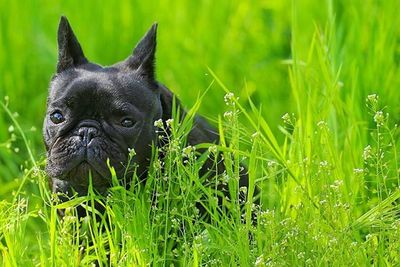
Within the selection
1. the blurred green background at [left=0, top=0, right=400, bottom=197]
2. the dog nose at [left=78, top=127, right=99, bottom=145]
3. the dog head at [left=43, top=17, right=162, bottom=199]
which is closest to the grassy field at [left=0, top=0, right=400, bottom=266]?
the blurred green background at [left=0, top=0, right=400, bottom=197]

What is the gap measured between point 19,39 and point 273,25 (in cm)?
154

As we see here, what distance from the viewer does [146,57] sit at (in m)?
4.91

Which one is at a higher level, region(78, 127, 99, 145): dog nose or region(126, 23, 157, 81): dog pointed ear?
region(126, 23, 157, 81): dog pointed ear

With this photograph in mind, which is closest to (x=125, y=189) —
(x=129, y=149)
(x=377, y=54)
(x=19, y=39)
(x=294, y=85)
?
(x=129, y=149)

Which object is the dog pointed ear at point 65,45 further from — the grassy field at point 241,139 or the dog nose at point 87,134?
the dog nose at point 87,134

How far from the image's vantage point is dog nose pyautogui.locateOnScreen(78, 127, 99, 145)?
451 centimetres

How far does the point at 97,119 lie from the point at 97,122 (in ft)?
0.06

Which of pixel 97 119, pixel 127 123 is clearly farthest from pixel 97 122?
pixel 127 123

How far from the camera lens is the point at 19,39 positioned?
22.7ft

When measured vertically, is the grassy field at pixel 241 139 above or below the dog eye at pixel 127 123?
below

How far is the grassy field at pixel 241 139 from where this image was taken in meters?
4.25

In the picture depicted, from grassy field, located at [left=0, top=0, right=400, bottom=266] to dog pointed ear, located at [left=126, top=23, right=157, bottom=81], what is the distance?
32cm

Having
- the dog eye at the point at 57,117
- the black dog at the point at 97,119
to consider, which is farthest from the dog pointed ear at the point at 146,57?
the dog eye at the point at 57,117

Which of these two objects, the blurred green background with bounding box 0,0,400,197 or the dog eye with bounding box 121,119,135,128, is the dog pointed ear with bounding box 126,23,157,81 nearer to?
the dog eye with bounding box 121,119,135,128
